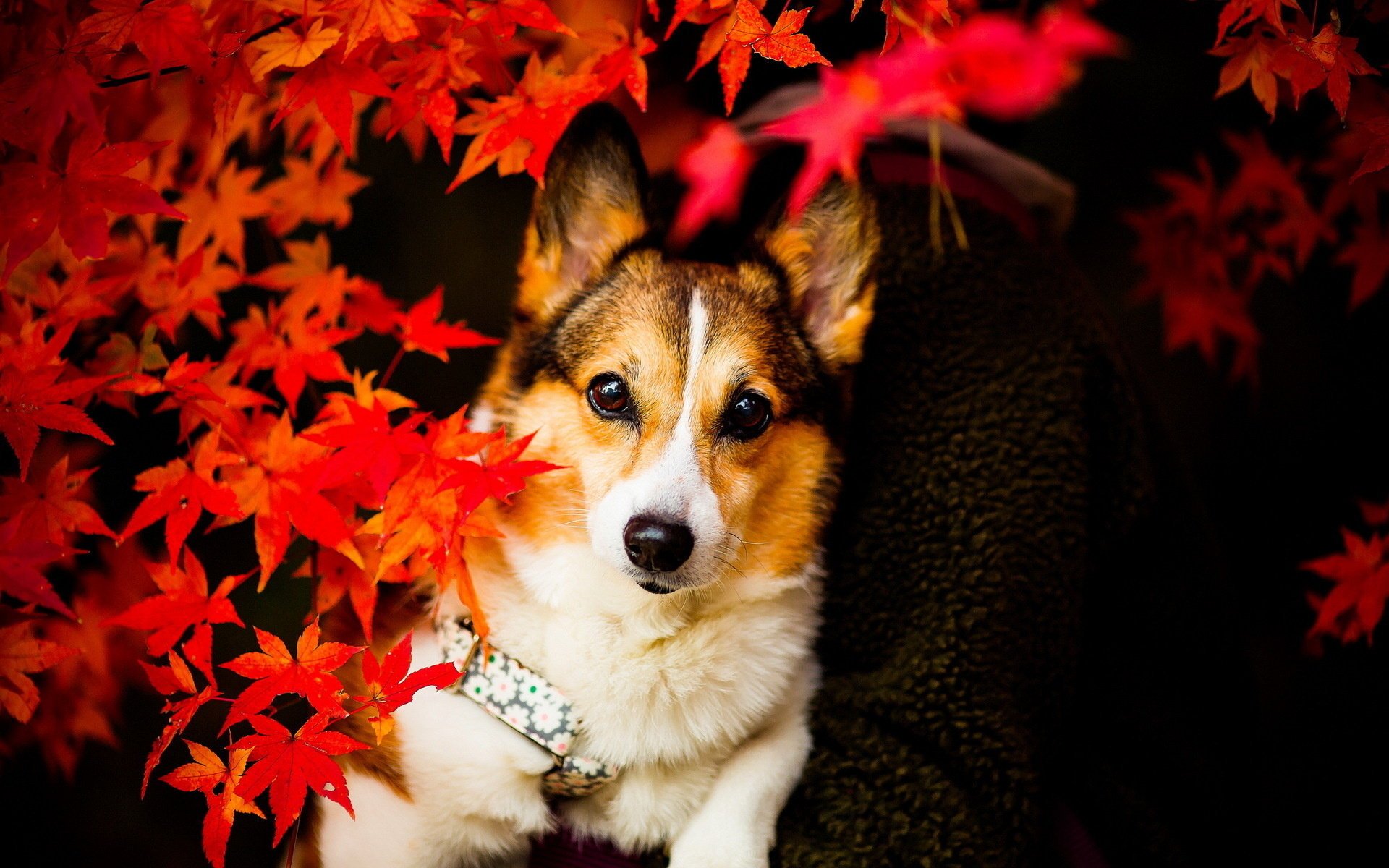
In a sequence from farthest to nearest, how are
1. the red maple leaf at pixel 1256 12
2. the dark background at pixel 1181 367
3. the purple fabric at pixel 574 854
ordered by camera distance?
the dark background at pixel 1181 367
the purple fabric at pixel 574 854
the red maple leaf at pixel 1256 12

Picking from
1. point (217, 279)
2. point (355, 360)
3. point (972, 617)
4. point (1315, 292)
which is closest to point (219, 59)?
point (217, 279)

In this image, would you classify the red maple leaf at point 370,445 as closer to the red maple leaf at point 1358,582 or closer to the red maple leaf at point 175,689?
the red maple leaf at point 175,689

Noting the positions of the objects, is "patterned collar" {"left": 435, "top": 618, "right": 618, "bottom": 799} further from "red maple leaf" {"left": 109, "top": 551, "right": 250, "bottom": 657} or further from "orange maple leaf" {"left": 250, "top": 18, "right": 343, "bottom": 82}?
"orange maple leaf" {"left": 250, "top": 18, "right": 343, "bottom": 82}

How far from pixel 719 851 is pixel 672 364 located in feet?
3.34

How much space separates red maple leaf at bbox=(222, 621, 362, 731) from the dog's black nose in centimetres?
56

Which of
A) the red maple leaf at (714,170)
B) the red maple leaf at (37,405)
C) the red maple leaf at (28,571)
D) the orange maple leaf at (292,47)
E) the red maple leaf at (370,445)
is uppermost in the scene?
the orange maple leaf at (292,47)

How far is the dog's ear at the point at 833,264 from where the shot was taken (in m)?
2.09

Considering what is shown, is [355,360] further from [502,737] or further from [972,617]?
[972,617]

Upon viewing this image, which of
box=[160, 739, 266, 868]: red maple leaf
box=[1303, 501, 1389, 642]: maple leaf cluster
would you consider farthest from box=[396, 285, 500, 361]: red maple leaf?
box=[1303, 501, 1389, 642]: maple leaf cluster

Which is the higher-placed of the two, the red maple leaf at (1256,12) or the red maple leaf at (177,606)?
the red maple leaf at (1256,12)

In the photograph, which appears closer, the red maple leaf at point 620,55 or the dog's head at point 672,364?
the red maple leaf at point 620,55

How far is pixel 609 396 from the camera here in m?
2.04

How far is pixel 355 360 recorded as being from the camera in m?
3.71

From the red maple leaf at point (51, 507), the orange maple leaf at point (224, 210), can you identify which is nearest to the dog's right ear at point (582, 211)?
the orange maple leaf at point (224, 210)
